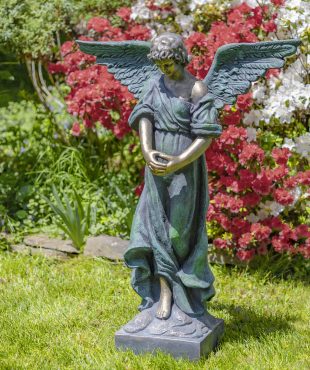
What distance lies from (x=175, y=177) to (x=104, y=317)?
1.33 m

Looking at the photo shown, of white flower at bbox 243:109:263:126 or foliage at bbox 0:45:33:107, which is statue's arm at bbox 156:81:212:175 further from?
foliage at bbox 0:45:33:107

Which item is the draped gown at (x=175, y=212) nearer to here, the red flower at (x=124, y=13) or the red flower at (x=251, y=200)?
the red flower at (x=251, y=200)

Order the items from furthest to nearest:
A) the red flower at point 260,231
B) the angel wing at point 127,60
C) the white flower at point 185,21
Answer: the white flower at point 185,21, the red flower at point 260,231, the angel wing at point 127,60

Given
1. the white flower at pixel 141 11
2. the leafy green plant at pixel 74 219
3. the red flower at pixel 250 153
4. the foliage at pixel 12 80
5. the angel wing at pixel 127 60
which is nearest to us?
the angel wing at pixel 127 60

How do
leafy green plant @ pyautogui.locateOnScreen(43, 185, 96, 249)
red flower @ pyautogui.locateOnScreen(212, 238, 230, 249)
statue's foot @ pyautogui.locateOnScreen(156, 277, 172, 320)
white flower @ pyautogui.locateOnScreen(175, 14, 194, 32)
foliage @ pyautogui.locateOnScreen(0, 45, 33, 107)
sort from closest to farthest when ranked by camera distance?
statue's foot @ pyautogui.locateOnScreen(156, 277, 172, 320)
red flower @ pyautogui.locateOnScreen(212, 238, 230, 249)
leafy green plant @ pyautogui.locateOnScreen(43, 185, 96, 249)
white flower @ pyautogui.locateOnScreen(175, 14, 194, 32)
foliage @ pyautogui.locateOnScreen(0, 45, 33, 107)

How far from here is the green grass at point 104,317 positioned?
472 centimetres

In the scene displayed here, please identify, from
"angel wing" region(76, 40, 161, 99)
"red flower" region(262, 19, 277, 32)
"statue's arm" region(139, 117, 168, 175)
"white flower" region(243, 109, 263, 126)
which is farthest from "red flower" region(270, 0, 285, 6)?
"statue's arm" region(139, 117, 168, 175)

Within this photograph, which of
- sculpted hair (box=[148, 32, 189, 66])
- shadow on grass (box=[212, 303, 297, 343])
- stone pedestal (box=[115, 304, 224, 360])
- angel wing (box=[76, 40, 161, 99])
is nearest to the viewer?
sculpted hair (box=[148, 32, 189, 66])

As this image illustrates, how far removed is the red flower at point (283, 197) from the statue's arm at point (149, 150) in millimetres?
1837

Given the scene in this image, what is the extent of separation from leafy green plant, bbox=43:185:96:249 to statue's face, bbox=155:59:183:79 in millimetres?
2553

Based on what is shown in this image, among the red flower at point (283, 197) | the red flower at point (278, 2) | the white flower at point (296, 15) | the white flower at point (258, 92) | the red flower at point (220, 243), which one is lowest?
the red flower at point (220, 243)

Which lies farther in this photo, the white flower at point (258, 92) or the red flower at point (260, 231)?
the white flower at point (258, 92)

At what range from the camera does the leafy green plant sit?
22.6 feet

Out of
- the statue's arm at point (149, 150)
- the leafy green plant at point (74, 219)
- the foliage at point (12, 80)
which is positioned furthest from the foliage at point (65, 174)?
the statue's arm at point (149, 150)
